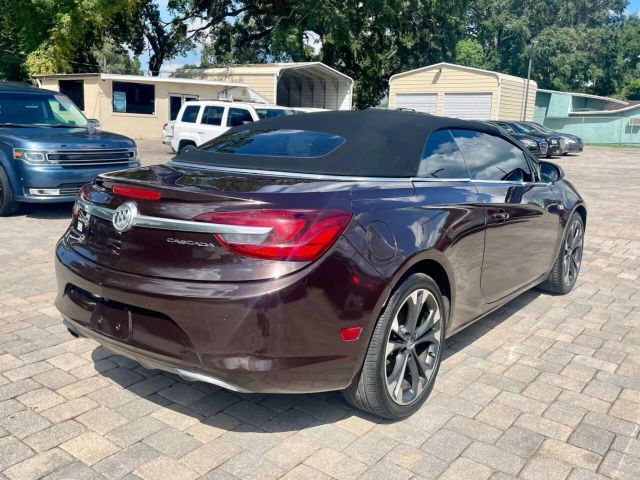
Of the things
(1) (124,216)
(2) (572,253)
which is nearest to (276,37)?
(2) (572,253)

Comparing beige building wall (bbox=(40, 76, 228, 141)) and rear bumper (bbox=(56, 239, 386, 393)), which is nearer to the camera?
rear bumper (bbox=(56, 239, 386, 393))

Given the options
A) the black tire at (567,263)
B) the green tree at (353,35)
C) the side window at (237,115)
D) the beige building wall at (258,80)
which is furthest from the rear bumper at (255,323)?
the green tree at (353,35)

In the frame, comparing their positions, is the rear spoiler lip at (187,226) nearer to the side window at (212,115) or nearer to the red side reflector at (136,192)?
the red side reflector at (136,192)

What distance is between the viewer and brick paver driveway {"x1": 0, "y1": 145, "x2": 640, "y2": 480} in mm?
2826

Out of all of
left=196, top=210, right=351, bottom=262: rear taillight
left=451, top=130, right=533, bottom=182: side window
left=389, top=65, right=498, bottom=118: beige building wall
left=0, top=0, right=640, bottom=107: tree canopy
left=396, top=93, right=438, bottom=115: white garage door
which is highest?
left=0, top=0, right=640, bottom=107: tree canopy

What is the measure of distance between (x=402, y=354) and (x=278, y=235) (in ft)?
3.50

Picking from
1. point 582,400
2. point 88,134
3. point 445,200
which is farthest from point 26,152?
point 582,400

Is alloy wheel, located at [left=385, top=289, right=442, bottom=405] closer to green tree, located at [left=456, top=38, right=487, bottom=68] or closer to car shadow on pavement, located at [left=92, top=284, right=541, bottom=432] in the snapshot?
car shadow on pavement, located at [left=92, top=284, right=541, bottom=432]

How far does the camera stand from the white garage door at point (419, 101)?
110 ft

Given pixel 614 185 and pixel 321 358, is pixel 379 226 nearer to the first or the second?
pixel 321 358

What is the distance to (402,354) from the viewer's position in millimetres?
3262

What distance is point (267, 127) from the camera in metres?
4.28

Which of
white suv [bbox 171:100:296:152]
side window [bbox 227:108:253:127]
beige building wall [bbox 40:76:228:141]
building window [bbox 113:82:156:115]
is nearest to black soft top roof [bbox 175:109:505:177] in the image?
white suv [bbox 171:100:296:152]

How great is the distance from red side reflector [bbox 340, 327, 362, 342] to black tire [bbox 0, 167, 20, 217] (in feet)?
22.2
